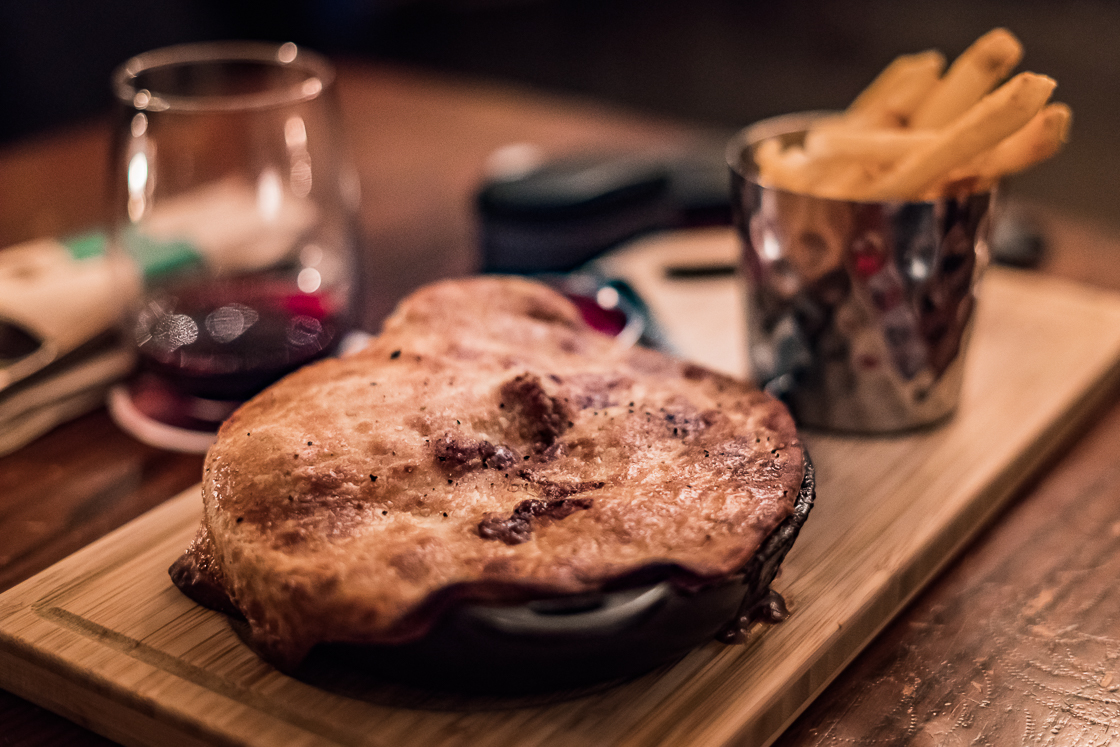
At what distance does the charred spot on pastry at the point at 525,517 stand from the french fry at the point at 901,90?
0.91m

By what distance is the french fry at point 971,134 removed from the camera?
A: 1.41m

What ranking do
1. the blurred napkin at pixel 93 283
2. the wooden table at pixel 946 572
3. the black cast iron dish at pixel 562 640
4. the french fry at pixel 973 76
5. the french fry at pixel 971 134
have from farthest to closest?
the blurred napkin at pixel 93 283 < the french fry at pixel 973 76 < the french fry at pixel 971 134 < the wooden table at pixel 946 572 < the black cast iron dish at pixel 562 640

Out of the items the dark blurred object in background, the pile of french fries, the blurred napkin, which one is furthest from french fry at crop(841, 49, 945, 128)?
the dark blurred object in background

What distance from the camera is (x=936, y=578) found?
141 cm

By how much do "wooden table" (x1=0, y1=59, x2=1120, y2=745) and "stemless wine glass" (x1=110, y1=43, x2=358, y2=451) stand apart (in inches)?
5.6

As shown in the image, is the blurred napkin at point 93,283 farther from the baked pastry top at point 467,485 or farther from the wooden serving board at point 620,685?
the baked pastry top at point 467,485

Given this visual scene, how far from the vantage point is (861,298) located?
1637 millimetres

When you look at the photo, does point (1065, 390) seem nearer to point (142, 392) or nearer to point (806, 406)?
point (806, 406)

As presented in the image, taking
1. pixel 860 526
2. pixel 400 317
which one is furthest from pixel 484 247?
pixel 860 526

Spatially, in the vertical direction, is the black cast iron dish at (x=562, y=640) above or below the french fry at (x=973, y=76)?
below

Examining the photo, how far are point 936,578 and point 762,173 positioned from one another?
0.73 metres

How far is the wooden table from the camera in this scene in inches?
45.0

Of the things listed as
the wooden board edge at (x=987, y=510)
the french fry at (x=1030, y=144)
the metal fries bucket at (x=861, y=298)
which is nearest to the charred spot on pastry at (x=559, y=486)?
the wooden board edge at (x=987, y=510)

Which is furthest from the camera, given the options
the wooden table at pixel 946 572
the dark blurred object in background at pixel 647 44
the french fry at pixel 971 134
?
the dark blurred object in background at pixel 647 44
